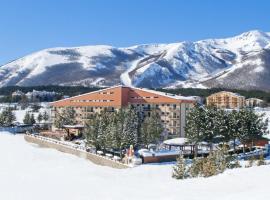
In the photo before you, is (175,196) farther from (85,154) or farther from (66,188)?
(85,154)

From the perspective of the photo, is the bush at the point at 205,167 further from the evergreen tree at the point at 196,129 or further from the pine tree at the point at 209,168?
the evergreen tree at the point at 196,129

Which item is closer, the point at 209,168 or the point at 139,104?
the point at 209,168

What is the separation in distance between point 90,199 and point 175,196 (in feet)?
26.5

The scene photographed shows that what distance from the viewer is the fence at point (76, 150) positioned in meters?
58.3

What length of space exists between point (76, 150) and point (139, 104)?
95.0 ft

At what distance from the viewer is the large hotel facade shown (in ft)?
301

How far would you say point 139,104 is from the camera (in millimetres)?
95375

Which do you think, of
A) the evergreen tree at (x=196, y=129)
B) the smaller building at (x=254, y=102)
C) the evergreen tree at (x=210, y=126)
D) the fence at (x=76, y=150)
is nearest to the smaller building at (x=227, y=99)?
the smaller building at (x=254, y=102)

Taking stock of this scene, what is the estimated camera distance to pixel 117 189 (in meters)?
35.4

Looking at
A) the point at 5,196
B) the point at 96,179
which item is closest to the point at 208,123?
the point at 96,179

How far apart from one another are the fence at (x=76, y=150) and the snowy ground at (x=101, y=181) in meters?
0.95

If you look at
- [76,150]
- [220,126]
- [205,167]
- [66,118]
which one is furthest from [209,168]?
[66,118]

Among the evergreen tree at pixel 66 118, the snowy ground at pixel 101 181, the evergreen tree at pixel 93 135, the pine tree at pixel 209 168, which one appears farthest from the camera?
the evergreen tree at pixel 66 118

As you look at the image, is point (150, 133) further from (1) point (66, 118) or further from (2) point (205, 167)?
(2) point (205, 167)
